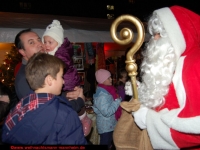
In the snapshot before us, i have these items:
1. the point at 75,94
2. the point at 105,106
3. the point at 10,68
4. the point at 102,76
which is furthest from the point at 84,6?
the point at 75,94

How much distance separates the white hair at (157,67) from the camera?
1762 millimetres

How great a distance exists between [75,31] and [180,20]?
11.2ft

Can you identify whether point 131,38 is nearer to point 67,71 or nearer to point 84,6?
point 67,71

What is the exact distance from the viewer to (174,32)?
66.6 inches

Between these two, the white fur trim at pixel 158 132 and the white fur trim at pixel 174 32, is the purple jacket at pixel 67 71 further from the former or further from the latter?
the white fur trim at pixel 174 32

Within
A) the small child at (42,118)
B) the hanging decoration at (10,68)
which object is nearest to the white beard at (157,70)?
the small child at (42,118)

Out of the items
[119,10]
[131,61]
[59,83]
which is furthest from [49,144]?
[119,10]

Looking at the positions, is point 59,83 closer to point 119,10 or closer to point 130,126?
point 130,126

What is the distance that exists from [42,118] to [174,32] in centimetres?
120

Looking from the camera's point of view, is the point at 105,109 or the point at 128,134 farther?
the point at 105,109

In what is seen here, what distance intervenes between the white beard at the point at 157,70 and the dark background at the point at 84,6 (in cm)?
1162

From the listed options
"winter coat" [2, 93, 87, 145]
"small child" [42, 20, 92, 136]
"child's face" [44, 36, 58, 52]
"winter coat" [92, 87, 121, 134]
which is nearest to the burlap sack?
"winter coat" [2, 93, 87, 145]

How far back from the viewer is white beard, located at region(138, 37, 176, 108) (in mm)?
1761

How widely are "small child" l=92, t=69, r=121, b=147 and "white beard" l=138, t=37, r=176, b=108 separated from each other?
6.24 ft
